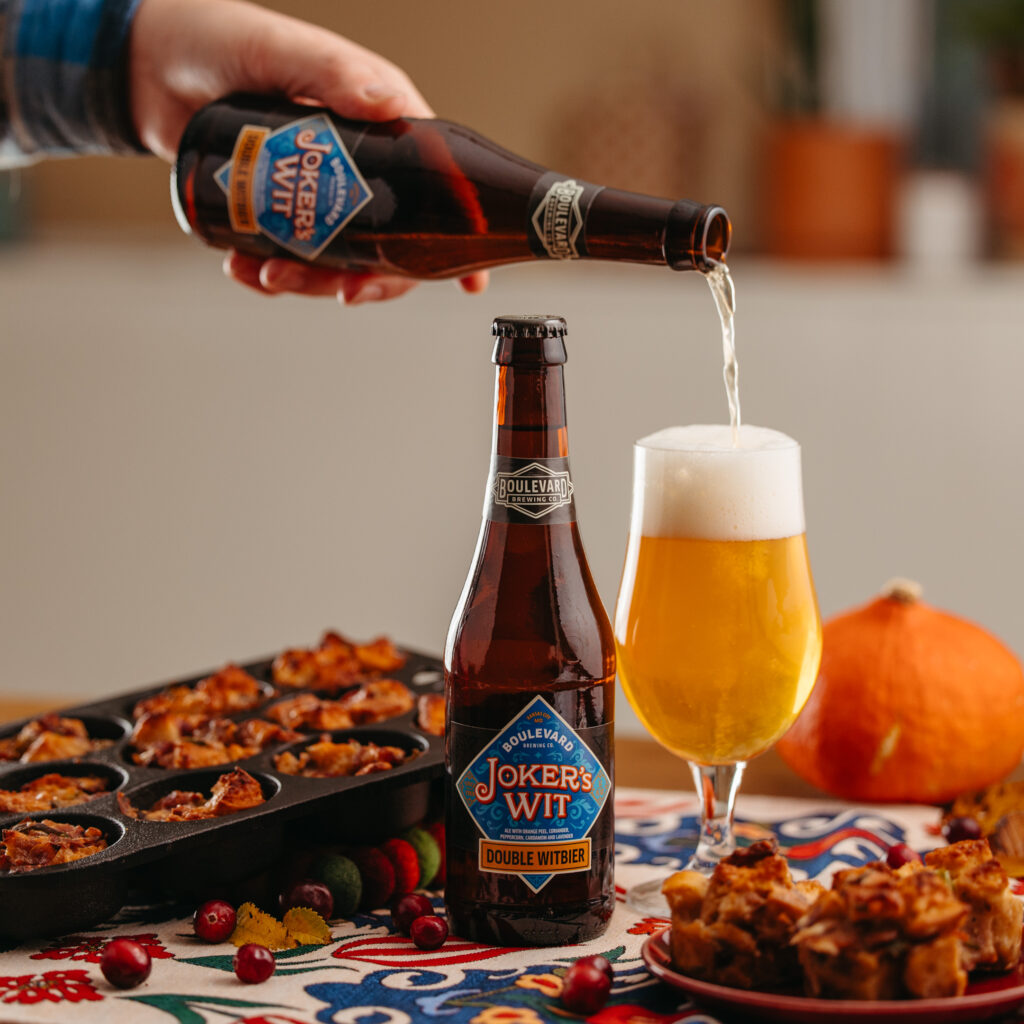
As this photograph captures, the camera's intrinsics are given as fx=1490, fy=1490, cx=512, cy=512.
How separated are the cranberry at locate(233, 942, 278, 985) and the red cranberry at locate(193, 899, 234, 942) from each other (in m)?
0.08

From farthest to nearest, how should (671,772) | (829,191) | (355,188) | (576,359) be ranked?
(829,191)
(576,359)
(671,772)
(355,188)

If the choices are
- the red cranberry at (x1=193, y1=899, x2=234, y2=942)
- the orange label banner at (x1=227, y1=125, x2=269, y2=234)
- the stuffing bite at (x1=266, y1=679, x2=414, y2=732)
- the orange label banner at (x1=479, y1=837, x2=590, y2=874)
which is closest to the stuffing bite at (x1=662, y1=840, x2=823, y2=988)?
the orange label banner at (x1=479, y1=837, x2=590, y2=874)

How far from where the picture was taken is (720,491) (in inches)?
44.9

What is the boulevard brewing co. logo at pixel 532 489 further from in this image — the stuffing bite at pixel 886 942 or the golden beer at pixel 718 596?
the stuffing bite at pixel 886 942

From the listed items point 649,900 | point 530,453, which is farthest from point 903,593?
point 530,453

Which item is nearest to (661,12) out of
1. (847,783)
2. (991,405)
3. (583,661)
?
(991,405)

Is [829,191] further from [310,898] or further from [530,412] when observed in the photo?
[310,898]

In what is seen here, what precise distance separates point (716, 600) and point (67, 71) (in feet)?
3.20

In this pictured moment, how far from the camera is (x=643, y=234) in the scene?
1.18 meters

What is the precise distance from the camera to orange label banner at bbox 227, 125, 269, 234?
1315 mm

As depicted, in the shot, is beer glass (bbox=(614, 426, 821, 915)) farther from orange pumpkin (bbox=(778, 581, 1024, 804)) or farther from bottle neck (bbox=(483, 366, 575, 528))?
orange pumpkin (bbox=(778, 581, 1024, 804))

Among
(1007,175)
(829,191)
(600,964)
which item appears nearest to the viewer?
(600,964)

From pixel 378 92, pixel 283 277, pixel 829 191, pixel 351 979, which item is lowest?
pixel 351 979

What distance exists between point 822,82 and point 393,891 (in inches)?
109
